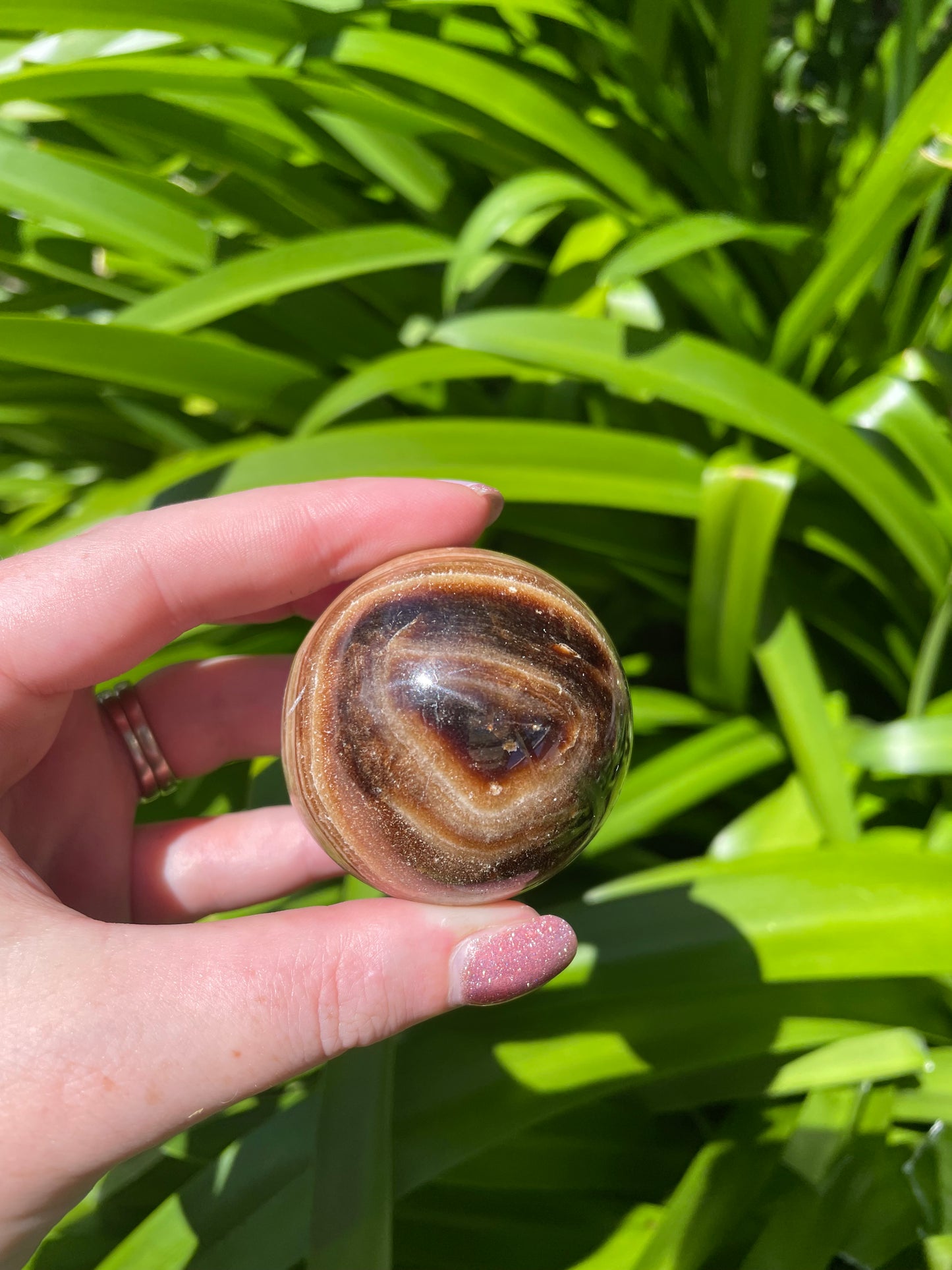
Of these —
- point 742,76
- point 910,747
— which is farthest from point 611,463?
point 742,76

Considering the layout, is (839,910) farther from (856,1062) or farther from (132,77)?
(132,77)

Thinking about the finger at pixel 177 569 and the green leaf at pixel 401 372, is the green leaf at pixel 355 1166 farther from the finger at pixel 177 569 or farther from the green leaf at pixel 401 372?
the green leaf at pixel 401 372

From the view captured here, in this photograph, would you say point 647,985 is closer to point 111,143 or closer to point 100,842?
point 100,842

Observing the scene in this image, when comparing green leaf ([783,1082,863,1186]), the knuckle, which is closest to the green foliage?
green leaf ([783,1082,863,1186])

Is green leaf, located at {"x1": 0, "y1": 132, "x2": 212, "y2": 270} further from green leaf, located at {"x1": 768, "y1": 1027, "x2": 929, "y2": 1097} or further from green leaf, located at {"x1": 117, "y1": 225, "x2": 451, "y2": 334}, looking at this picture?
green leaf, located at {"x1": 768, "y1": 1027, "x2": 929, "y2": 1097}

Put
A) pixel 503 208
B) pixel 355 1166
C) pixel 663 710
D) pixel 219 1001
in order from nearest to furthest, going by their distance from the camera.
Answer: pixel 219 1001, pixel 355 1166, pixel 503 208, pixel 663 710
